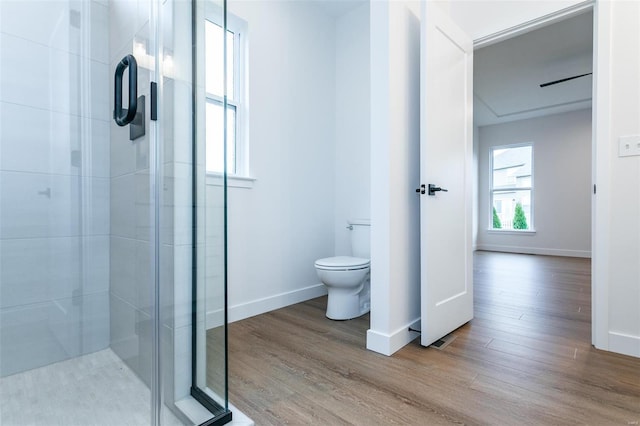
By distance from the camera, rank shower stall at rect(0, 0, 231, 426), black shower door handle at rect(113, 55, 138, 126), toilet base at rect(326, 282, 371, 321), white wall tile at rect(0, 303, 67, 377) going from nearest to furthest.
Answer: shower stall at rect(0, 0, 231, 426) < black shower door handle at rect(113, 55, 138, 126) < white wall tile at rect(0, 303, 67, 377) < toilet base at rect(326, 282, 371, 321)

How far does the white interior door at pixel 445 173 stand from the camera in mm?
1842

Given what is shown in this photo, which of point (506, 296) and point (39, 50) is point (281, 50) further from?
point (506, 296)

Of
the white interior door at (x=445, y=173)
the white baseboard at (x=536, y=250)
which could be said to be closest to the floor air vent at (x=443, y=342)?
the white interior door at (x=445, y=173)

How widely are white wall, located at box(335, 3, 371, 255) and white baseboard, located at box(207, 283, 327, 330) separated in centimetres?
43

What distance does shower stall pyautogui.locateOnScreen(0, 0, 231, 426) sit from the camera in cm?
119

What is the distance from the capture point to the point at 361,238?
264 centimetres

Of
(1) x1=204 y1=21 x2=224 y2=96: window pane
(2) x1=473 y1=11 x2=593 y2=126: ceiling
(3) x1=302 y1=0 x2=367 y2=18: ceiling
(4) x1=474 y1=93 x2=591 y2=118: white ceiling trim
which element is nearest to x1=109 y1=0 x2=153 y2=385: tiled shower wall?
(1) x1=204 y1=21 x2=224 y2=96: window pane

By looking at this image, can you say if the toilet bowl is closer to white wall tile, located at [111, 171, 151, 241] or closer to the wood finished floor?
the wood finished floor

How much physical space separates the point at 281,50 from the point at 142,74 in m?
1.58

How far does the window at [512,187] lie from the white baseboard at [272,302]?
16.1ft

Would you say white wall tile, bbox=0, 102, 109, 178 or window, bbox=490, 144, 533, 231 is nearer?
white wall tile, bbox=0, 102, 109, 178

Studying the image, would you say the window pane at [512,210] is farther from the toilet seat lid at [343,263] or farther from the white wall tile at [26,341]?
the white wall tile at [26,341]

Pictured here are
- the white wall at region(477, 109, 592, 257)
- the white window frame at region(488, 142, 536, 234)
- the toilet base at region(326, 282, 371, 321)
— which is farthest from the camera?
the white window frame at region(488, 142, 536, 234)

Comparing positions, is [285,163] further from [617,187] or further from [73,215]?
[617,187]
